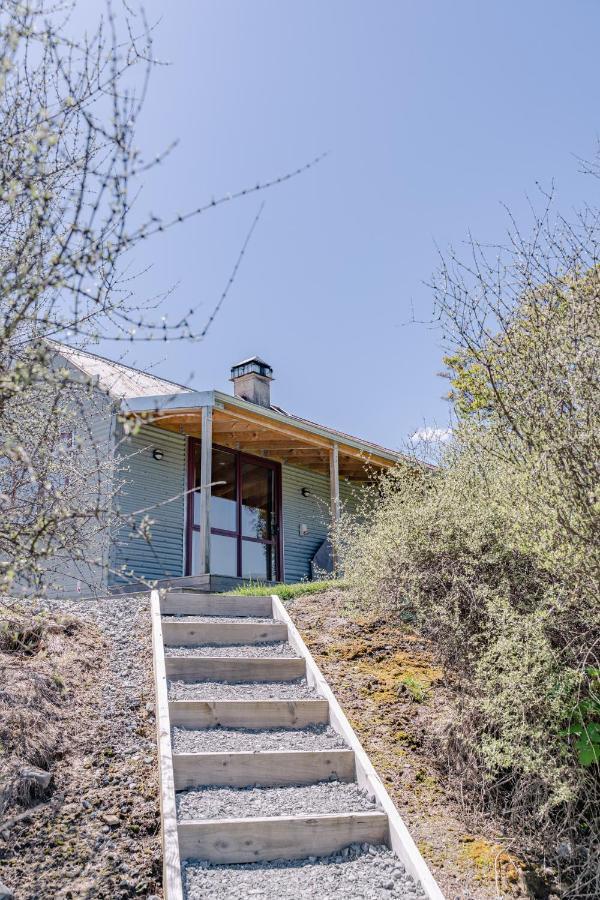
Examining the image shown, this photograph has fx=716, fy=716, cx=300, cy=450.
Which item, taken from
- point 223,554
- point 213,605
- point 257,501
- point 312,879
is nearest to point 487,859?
point 312,879

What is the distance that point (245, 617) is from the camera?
7.07m

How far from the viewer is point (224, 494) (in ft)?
39.5

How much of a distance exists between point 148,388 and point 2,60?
9.52m

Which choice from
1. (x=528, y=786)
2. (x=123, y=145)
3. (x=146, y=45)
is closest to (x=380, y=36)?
(x=146, y=45)

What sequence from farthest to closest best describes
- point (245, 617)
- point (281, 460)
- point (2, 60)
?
point (281, 460) < point (245, 617) < point (2, 60)

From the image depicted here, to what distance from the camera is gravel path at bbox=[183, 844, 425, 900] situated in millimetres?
3352

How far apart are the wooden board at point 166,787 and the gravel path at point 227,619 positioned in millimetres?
894

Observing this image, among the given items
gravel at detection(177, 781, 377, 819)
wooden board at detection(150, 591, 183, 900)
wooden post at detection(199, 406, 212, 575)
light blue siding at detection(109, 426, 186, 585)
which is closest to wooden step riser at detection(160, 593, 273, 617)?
wooden board at detection(150, 591, 183, 900)

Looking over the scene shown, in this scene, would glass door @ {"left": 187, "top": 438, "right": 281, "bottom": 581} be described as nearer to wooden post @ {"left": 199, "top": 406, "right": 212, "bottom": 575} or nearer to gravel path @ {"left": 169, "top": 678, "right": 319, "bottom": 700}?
wooden post @ {"left": 199, "top": 406, "right": 212, "bottom": 575}

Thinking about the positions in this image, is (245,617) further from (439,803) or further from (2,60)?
(2,60)

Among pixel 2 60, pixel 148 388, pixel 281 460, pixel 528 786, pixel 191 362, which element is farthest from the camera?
pixel 281 460

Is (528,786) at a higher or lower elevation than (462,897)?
higher

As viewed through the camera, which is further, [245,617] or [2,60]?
[245,617]

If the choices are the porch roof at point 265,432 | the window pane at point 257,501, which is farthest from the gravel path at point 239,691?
the window pane at point 257,501
